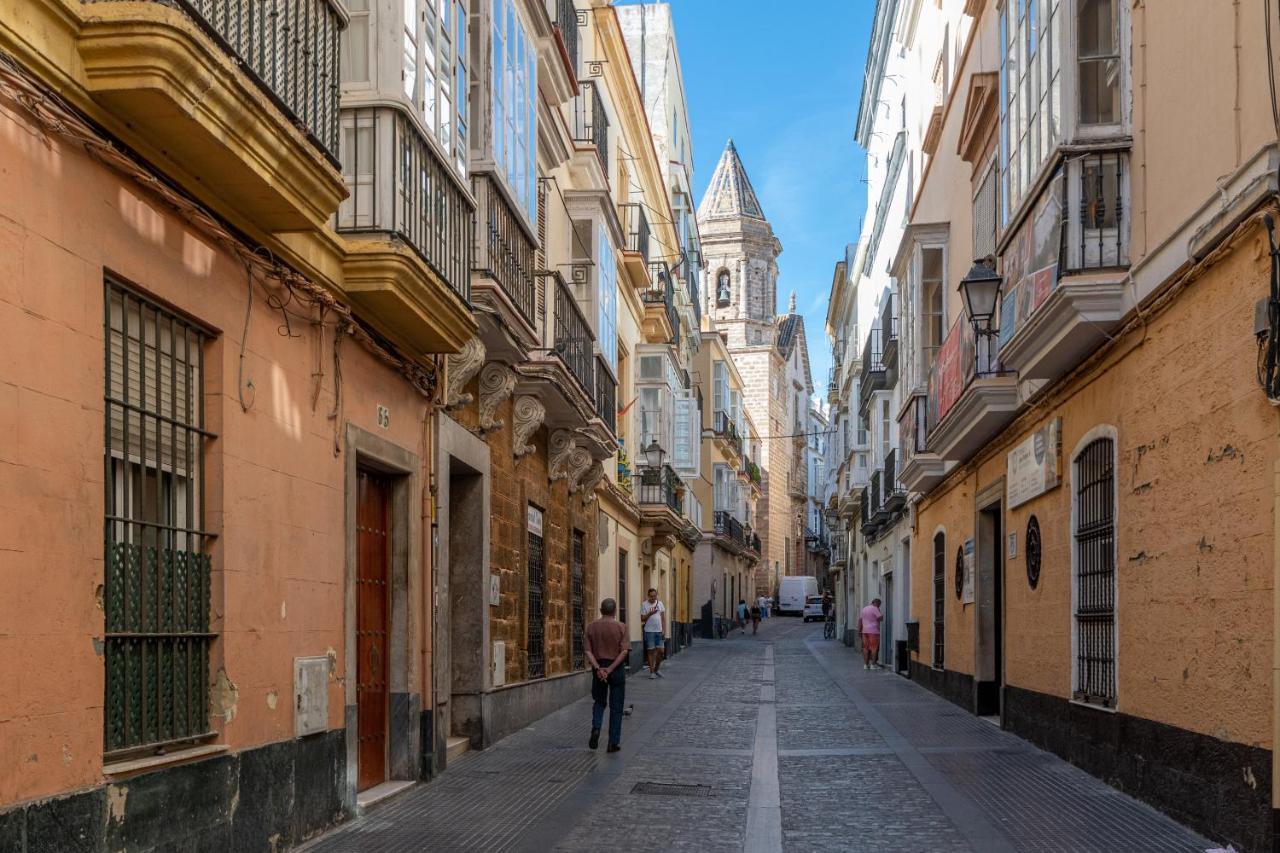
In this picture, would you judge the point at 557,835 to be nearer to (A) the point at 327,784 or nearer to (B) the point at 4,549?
(A) the point at 327,784

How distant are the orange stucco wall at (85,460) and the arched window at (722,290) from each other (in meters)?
66.0

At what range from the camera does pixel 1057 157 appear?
9758 millimetres

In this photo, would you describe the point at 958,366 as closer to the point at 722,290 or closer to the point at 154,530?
the point at 154,530

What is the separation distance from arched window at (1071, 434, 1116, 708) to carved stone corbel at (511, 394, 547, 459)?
218 inches

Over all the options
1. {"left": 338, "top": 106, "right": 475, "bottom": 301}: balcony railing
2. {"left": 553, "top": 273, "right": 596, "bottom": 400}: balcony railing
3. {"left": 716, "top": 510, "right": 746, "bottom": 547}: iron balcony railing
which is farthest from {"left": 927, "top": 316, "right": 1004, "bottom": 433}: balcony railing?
{"left": 716, "top": 510, "right": 746, "bottom": 547}: iron balcony railing

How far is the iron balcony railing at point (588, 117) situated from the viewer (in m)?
19.2

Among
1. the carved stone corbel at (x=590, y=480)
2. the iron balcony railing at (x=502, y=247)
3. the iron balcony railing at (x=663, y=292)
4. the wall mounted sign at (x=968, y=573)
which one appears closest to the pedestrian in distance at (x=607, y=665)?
the iron balcony railing at (x=502, y=247)

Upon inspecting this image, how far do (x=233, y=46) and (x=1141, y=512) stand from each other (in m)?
6.55

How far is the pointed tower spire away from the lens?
7350 cm

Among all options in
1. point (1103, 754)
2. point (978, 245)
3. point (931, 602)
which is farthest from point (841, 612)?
point (1103, 754)

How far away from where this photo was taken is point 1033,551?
43.2 ft

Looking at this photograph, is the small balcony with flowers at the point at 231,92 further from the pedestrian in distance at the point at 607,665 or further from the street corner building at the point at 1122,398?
the pedestrian in distance at the point at 607,665

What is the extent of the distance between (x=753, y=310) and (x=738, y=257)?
10.0 feet

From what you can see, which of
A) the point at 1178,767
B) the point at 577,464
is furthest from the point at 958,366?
the point at 1178,767
